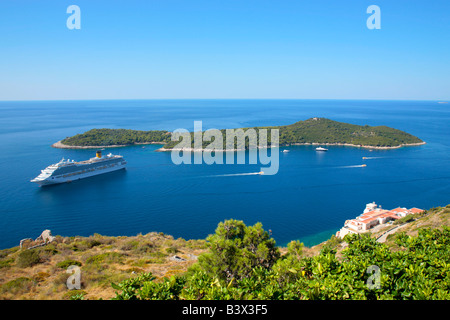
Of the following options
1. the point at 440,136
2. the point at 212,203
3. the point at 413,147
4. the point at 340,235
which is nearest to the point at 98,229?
the point at 212,203

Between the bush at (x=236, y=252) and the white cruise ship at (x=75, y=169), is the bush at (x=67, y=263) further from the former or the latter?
the white cruise ship at (x=75, y=169)

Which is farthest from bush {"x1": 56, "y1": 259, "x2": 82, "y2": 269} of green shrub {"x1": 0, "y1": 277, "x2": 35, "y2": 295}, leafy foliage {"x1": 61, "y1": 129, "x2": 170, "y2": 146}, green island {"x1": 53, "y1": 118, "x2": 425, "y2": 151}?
leafy foliage {"x1": 61, "y1": 129, "x2": 170, "y2": 146}

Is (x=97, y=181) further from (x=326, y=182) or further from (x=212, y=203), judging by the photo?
(x=326, y=182)

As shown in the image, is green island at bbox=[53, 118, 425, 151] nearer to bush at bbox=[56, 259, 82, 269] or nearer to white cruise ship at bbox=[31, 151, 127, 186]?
white cruise ship at bbox=[31, 151, 127, 186]

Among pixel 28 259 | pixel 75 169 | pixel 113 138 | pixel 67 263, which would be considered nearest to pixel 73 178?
pixel 75 169
